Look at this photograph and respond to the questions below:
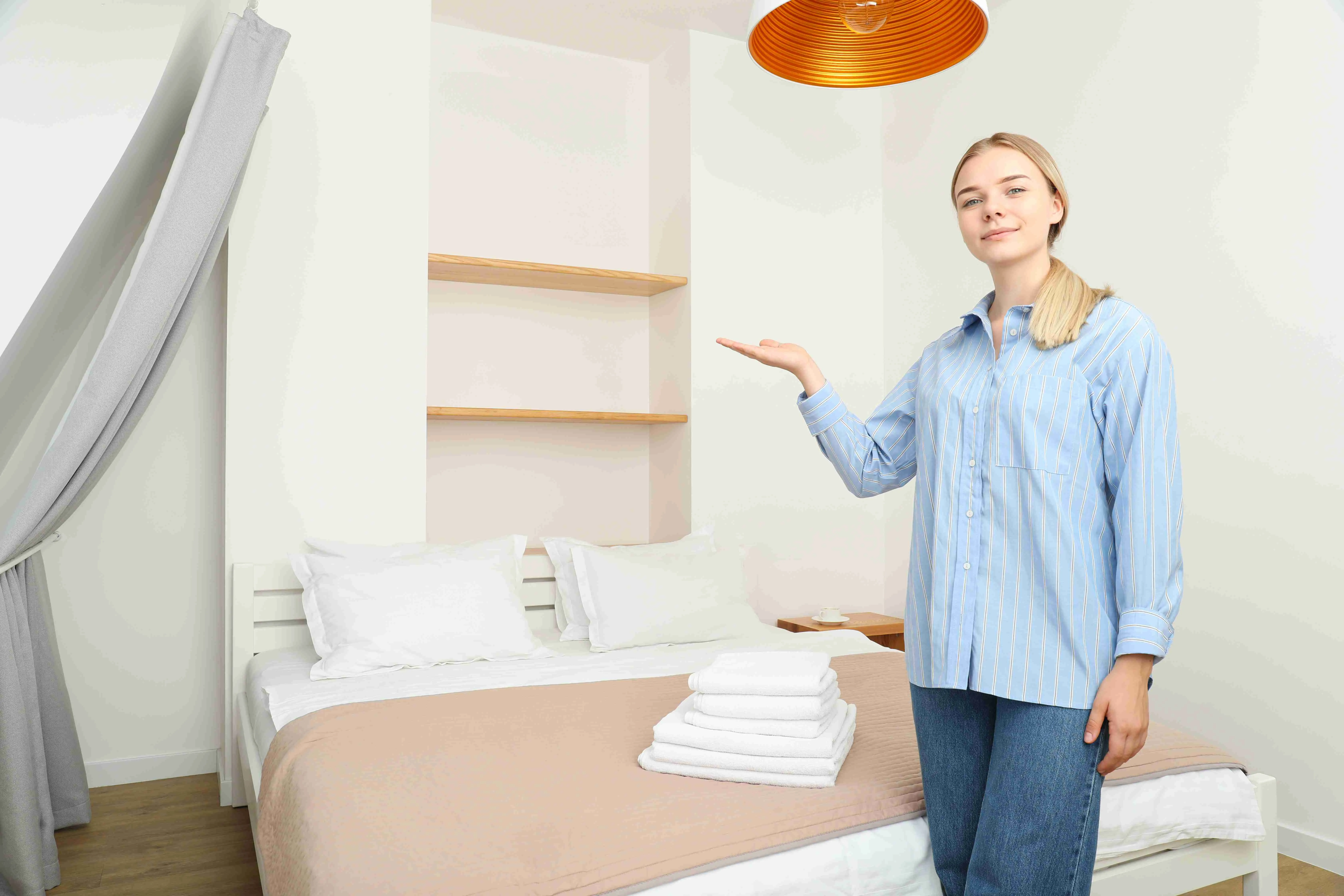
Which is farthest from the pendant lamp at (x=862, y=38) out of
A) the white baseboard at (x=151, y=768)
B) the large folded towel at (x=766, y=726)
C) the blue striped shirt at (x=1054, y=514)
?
the white baseboard at (x=151, y=768)

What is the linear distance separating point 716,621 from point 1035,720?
1.68 m

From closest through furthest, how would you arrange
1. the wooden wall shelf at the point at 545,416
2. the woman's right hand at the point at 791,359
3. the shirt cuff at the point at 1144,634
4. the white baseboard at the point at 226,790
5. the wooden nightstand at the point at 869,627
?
the shirt cuff at the point at 1144,634, the woman's right hand at the point at 791,359, the white baseboard at the point at 226,790, the wooden wall shelf at the point at 545,416, the wooden nightstand at the point at 869,627

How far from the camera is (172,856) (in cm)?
233

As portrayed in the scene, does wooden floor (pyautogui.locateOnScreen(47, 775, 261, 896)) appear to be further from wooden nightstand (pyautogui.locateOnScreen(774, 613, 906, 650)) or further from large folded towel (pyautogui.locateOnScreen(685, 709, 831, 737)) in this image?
wooden nightstand (pyautogui.locateOnScreen(774, 613, 906, 650))

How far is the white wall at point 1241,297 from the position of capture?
235 cm

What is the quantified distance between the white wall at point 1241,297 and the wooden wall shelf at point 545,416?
1519 millimetres

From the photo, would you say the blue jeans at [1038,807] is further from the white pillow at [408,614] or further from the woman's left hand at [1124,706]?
the white pillow at [408,614]

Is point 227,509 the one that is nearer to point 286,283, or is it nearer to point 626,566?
point 286,283

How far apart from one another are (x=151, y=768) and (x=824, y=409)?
2.58m

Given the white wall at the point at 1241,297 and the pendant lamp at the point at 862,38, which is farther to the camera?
the white wall at the point at 1241,297

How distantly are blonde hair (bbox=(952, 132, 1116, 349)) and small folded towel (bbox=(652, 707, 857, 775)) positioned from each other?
0.75 metres

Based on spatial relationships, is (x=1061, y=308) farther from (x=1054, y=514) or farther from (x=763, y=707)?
(x=763, y=707)

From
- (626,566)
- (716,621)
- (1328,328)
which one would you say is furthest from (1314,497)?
(626,566)

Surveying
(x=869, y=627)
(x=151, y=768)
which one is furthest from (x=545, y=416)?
(x=151, y=768)
